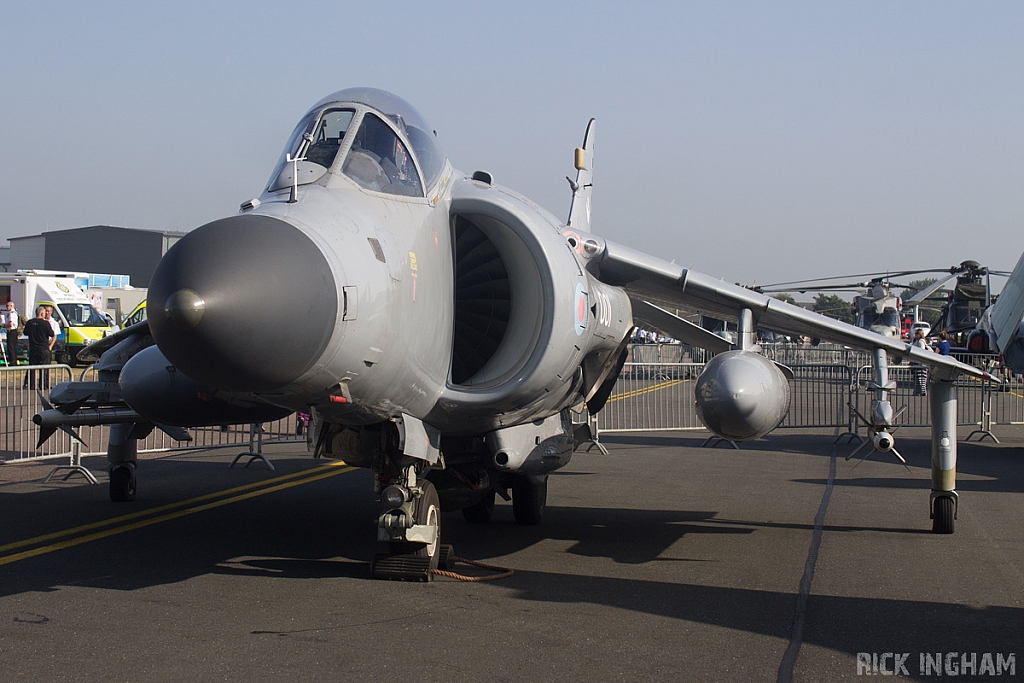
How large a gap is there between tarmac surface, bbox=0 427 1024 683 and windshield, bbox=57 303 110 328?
2188 centimetres

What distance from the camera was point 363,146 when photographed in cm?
575

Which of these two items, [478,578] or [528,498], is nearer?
[478,578]

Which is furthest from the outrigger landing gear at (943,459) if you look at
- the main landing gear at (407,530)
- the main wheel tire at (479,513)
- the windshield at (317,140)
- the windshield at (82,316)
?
the windshield at (82,316)

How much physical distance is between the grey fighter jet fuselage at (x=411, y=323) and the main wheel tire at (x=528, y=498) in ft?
0.07

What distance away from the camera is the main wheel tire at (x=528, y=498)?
8.25m

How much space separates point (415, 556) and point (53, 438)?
9452mm

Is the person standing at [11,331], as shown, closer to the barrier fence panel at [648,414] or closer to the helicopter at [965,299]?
the barrier fence panel at [648,414]

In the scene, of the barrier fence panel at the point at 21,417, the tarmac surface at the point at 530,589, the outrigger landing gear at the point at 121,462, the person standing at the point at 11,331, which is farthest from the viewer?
the person standing at the point at 11,331

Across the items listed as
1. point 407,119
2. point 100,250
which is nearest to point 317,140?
point 407,119

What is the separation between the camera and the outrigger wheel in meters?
6.15

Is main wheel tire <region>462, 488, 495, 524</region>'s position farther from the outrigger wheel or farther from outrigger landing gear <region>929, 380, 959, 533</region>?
outrigger landing gear <region>929, 380, 959, 533</region>

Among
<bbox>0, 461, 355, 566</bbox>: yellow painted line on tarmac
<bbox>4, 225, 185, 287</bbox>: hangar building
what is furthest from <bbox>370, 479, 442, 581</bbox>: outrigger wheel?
<bbox>4, 225, 185, 287</bbox>: hangar building

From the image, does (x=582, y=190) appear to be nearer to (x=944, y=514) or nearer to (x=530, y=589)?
(x=944, y=514)

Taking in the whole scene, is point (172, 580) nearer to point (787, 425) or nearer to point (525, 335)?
point (525, 335)
